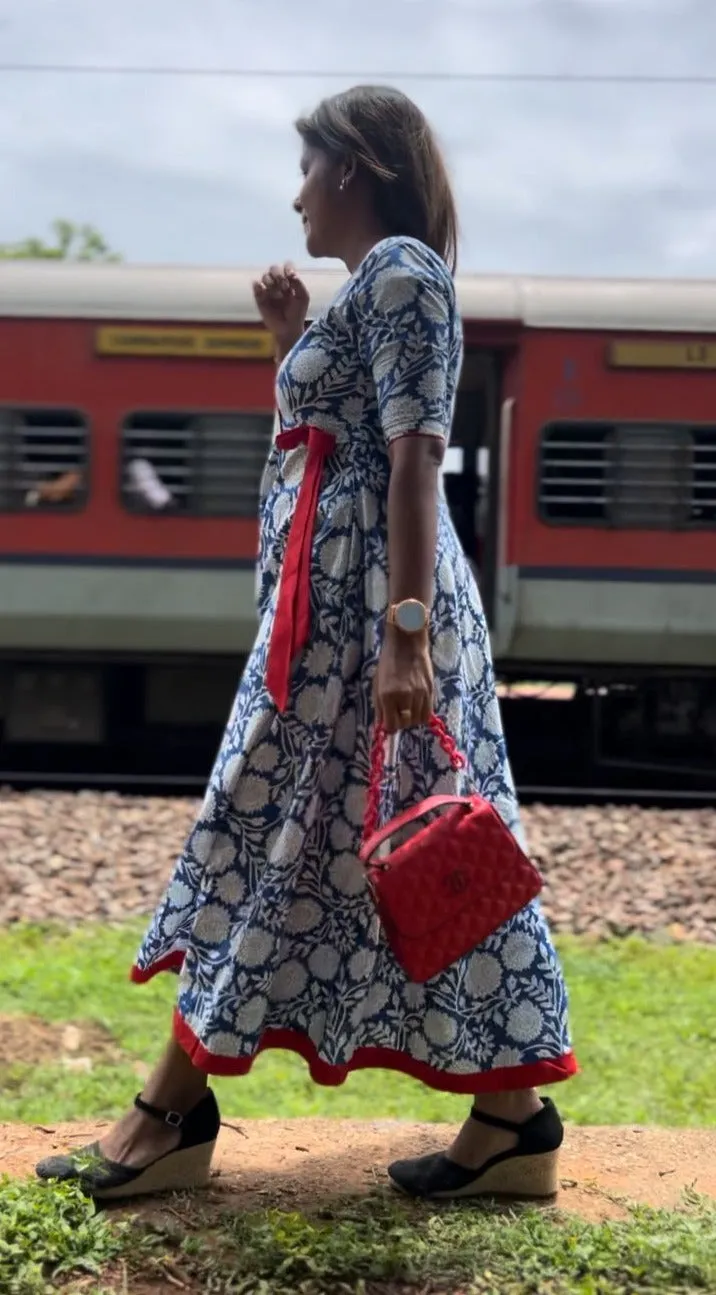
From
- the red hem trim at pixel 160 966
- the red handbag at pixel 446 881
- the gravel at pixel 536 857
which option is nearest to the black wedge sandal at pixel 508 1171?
the red handbag at pixel 446 881

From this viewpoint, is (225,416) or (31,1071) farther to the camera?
(225,416)

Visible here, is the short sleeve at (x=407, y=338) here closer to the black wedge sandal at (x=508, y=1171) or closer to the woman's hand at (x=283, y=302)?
the woman's hand at (x=283, y=302)

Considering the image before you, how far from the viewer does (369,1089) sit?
13.0 ft

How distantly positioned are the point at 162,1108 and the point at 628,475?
6503 millimetres

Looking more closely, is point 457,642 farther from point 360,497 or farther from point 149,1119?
point 149,1119

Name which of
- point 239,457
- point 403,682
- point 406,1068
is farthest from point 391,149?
point 239,457

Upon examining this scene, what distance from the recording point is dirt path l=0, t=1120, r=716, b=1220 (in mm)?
2586

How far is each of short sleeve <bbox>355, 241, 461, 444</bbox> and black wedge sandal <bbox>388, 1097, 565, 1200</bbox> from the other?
121cm

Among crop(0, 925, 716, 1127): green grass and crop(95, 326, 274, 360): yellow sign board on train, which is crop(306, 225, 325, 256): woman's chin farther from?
crop(95, 326, 274, 360): yellow sign board on train

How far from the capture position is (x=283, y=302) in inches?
106

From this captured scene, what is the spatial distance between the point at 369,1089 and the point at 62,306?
5.74 m

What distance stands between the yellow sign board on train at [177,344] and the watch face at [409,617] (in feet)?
20.8

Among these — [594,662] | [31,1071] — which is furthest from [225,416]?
[31,1071]

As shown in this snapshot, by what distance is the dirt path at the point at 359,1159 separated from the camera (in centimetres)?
259
